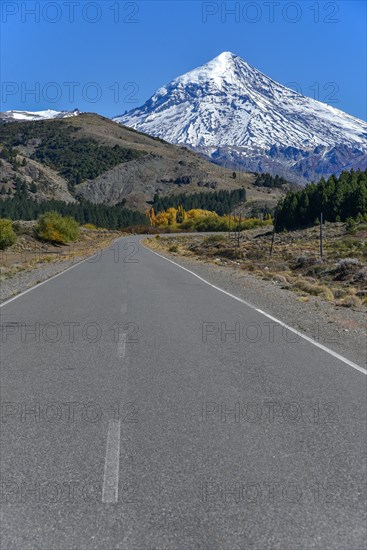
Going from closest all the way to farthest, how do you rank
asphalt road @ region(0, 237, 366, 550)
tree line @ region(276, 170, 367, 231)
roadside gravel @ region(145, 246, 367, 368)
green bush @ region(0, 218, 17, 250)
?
asphalt road @ region(0, 237, 366, 550), roadside gravel @ region(145, 246, 367, 368), green bush @ region(0, 218, 17, 250), tree line @ region(276, 170, 367, 231)

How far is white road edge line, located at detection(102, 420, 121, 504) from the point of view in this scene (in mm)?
4206

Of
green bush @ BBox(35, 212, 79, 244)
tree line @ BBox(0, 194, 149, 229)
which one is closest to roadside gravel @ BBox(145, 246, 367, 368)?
green bush @ BBox(35, 212, 79, 244)

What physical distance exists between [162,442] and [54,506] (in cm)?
142

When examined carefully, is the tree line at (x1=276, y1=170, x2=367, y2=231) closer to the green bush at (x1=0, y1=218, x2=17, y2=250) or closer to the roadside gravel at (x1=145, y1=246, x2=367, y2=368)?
the green bush at (x1=0, y1=218, x2=17, y2=250)

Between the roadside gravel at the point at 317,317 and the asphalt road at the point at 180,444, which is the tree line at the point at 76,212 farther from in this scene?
the asphalt road at the point at 180,444

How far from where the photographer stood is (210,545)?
Result: 3545mm

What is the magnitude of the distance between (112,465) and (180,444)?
730 mm

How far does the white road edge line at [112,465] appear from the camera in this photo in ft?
13.8

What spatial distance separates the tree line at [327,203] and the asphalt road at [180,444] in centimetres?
8053

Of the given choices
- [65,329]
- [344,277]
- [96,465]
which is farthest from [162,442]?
[344,277]

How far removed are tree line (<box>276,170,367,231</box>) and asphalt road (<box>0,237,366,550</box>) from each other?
8053 centimetres

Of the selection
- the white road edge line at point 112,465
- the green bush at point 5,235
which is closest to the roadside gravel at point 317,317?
the white road edge line at point 112,465

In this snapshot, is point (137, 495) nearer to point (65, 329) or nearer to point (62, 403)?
point (62, 403)

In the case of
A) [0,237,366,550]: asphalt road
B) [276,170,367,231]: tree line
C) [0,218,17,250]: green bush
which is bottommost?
[0,218,17,250]: green bush
